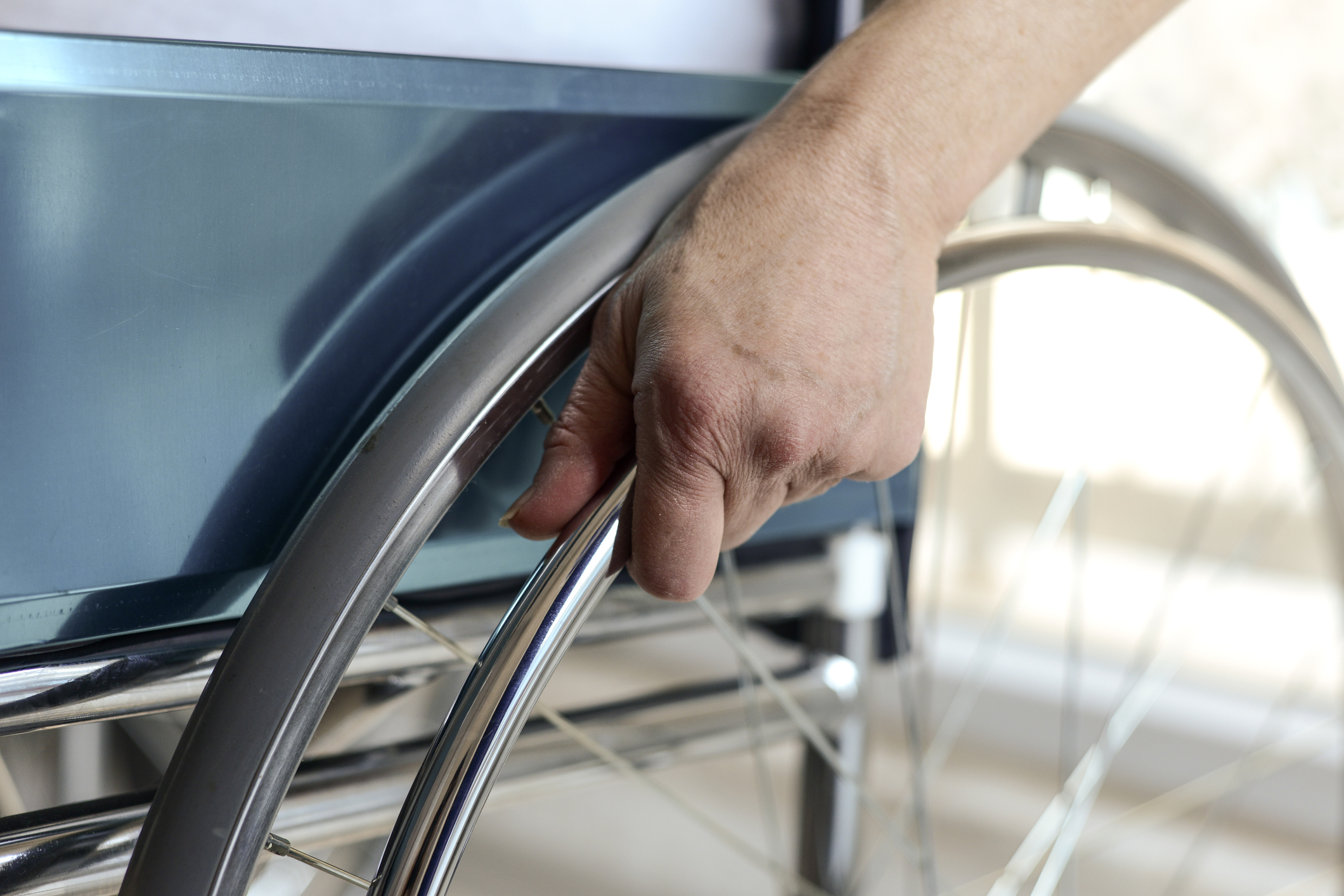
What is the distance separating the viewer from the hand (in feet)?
0.92

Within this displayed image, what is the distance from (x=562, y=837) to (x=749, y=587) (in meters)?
0.71

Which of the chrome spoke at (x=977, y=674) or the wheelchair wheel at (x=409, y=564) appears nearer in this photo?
the wheelchair wheel at (x=409, y=564)

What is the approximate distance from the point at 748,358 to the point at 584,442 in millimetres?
55

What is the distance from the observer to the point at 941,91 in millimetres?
323

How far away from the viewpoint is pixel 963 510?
1.28 m

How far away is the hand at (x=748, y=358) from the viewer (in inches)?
11.0

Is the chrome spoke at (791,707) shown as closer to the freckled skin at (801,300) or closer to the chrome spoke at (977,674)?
the freckled skin at (801,300)

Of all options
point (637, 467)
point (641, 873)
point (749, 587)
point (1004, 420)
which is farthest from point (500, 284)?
point (1004, 420)

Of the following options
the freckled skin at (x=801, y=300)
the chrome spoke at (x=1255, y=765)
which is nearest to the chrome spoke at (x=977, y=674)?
the chrome spoke at (x=1255, y=765)

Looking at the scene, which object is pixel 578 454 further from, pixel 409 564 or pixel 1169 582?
pixel 1169 582

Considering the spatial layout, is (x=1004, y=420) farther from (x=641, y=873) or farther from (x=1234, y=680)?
(x=641, y=873)

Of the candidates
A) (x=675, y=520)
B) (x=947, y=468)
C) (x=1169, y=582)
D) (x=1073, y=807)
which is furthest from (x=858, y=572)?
(x=1169, y=582)

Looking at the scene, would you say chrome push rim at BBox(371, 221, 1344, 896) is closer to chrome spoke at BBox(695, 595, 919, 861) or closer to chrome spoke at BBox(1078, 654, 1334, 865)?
chrome spoke at BBox(695, 595, 919, 861)

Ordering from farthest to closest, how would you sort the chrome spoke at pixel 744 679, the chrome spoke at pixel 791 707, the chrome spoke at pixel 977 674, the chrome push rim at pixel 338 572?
the chrome spoke at pixel 977 674, the chrome spoke at pixel 744 679, the chrome spoke at pixel 791 707, the chrome push rim at pixel 338 572
